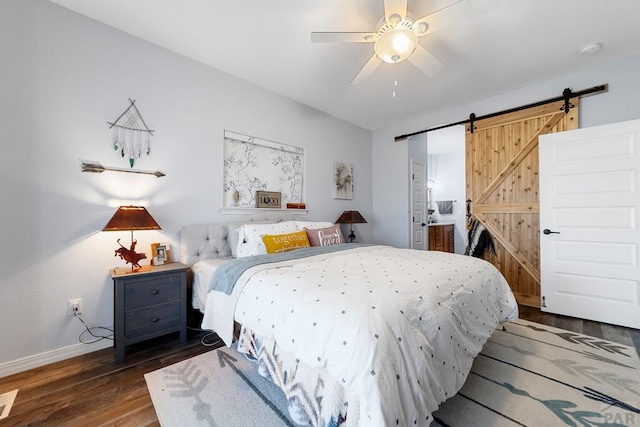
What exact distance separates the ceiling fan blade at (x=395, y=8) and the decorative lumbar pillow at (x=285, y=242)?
78.5 inches

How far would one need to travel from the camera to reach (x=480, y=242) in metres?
3.64

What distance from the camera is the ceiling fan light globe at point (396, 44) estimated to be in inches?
75.2

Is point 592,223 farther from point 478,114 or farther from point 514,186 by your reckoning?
point 478,114

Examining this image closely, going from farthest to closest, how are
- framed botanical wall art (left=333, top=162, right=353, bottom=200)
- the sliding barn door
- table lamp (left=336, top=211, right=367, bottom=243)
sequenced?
framed botanical wall art (left=333, top=162, right=353, bottom=200)
table lamp (left=336, top=211, right=367, bottom=243)
the sliding barn door

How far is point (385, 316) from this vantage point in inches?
43.1

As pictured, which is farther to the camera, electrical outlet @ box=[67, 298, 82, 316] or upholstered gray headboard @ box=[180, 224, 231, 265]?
upholstered gray headboard @ box=[180, 224, 231, 265]

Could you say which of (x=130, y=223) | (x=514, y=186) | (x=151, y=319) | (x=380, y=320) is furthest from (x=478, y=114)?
(x=151, y=319)

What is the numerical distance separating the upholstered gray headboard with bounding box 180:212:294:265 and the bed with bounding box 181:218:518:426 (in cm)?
50

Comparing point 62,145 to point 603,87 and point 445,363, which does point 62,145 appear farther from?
point 603,87

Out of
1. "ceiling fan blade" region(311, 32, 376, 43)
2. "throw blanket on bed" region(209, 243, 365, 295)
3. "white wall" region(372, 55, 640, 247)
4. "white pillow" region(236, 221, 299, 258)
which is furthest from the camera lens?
"white wall" region(372, 55, 640, 247)

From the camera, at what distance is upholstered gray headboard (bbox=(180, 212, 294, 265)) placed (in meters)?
2.57

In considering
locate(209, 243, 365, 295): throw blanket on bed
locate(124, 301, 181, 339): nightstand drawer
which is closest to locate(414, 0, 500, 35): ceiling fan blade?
locate(209, 243, 365, 295): throw blanket on bed

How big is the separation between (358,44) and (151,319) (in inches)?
120

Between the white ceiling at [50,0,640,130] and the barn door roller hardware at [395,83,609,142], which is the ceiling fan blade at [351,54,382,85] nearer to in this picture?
the white ceiling at [50,0,640,130]
